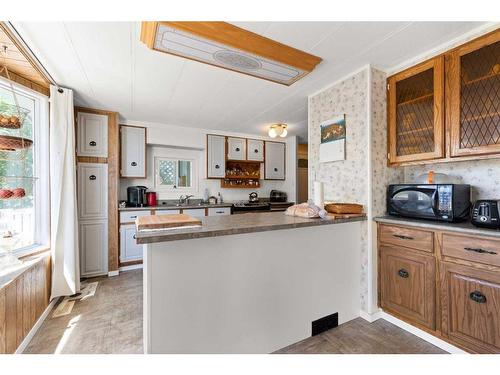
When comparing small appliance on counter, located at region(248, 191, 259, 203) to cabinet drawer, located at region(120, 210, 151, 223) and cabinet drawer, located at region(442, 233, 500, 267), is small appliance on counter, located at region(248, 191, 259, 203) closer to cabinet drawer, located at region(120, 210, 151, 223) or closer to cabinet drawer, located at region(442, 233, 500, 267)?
cabinet drawer, located at region(120, 210, 151, 223)

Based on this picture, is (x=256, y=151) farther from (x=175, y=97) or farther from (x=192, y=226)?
(x=192, y=226)

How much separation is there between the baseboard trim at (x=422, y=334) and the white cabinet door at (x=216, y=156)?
3246 millimetres

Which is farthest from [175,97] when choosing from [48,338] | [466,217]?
[466,217]

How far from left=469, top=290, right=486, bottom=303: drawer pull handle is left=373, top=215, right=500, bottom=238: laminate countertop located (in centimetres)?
39

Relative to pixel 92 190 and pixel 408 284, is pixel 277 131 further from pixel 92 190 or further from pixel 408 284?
pixel 92 190

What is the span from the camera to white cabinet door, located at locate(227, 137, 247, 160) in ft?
14.4

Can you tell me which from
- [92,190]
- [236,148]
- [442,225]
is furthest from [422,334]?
[92,190]

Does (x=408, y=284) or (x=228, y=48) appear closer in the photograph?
(x=228, y=48)

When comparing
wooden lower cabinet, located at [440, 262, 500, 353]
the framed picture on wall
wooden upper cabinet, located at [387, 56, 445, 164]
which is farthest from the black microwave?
the framed picture on wall

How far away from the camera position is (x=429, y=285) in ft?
5.49

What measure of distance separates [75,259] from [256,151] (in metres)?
3.42

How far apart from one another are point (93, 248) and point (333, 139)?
11.4 ft

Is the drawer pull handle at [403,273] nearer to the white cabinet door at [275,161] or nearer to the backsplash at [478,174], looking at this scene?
the backsplash at [478,174]

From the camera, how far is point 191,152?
4402 millimetres
